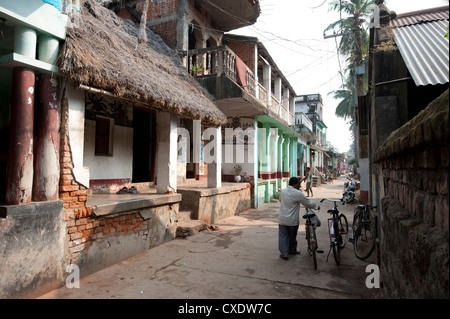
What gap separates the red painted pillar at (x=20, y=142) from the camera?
349 cm

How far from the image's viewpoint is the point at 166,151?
6465 mm

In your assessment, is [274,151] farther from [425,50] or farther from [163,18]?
[425,50]

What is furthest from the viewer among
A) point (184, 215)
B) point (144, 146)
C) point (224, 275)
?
point (144, 146)

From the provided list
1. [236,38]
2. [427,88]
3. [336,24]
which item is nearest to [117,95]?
[427,88]

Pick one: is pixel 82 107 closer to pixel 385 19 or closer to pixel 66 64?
pixel 66 64

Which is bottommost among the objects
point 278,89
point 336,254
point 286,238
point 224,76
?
point 336,254

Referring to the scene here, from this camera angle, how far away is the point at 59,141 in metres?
3.96

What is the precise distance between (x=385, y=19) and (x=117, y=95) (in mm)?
5486

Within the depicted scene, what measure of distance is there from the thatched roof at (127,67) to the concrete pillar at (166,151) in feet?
1.31

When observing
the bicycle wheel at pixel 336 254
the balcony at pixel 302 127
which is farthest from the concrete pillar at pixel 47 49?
the balcony at pixel 302 127

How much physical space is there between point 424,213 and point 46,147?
4.34 m

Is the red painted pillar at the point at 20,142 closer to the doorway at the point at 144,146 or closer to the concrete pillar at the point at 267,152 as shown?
the doorway at the point at 144,146

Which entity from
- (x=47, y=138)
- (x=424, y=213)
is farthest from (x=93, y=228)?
(x=424, y=213)

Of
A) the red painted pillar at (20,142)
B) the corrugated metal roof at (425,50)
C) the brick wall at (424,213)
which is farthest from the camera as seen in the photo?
the red painted pillar at (20,142)
